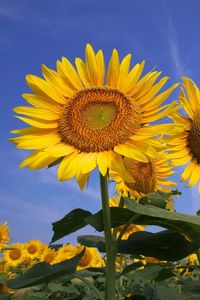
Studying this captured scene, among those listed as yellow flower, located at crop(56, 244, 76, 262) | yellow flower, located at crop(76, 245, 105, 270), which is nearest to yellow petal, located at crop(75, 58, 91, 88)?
yellow flower, located at crop(76, 245, 105, 270)

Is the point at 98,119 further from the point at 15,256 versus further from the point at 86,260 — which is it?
the point at 15,256

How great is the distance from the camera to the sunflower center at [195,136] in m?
3.99

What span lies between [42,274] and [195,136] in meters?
1.83

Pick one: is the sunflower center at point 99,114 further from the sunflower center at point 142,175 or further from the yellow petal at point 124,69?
the sunflower center at point 142,175

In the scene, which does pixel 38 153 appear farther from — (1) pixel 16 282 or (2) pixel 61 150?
(1) pixel 16 282

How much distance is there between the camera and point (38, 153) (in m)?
2.84

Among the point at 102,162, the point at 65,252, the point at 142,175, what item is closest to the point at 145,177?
the point at 142,175

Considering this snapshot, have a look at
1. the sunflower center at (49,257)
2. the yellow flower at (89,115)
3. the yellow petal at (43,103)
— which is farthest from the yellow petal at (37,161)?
the sunflower center at (49,257)

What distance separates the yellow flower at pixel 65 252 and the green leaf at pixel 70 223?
192 inches

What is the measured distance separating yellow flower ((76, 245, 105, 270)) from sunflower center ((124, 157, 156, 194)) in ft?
9.37

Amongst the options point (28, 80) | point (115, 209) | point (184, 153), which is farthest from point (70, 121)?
point (184, 153)

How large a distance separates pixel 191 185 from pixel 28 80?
1.57 meters

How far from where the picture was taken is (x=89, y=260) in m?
7.51

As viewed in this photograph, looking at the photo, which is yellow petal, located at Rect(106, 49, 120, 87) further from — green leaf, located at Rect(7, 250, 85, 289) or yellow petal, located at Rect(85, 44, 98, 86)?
green leaf, located at Rect(7, 250, 85, 289)
